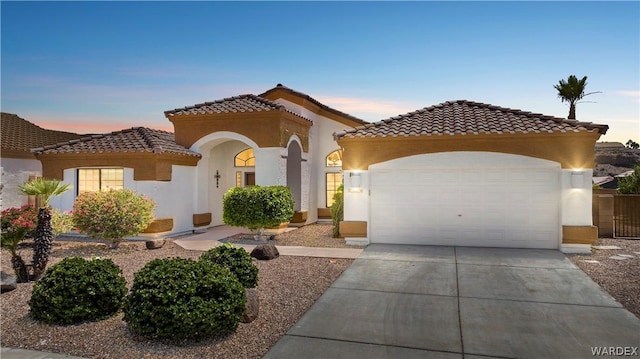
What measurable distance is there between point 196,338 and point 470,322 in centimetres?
407

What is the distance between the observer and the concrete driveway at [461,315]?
4.93 metres

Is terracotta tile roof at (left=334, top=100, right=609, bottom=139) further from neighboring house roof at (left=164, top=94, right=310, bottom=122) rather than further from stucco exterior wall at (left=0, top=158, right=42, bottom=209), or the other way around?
stucco exterior wall at (left=0, top=158, right=42, bottom=209)

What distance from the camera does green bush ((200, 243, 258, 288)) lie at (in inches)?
285

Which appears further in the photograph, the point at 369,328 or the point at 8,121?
the point at 8,121

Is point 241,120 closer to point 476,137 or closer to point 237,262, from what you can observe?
point 476,137

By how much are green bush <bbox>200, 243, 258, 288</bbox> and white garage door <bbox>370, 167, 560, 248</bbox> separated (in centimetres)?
608

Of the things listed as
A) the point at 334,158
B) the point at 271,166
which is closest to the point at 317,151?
the point at 334,158

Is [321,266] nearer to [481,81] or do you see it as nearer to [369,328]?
[369,328]

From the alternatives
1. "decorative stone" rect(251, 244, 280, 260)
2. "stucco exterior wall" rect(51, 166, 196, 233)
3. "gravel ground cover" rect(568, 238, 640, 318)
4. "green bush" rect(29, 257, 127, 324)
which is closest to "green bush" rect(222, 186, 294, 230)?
"decorative stone" rect(251, 244, 280, 260)

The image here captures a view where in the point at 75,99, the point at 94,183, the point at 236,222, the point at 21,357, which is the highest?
the point at 75,99

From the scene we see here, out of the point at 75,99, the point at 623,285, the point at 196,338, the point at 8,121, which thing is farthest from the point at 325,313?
the point at 8,121

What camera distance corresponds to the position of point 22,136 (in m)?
23.1

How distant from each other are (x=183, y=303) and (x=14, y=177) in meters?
21.6

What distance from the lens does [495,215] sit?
38.4ft
